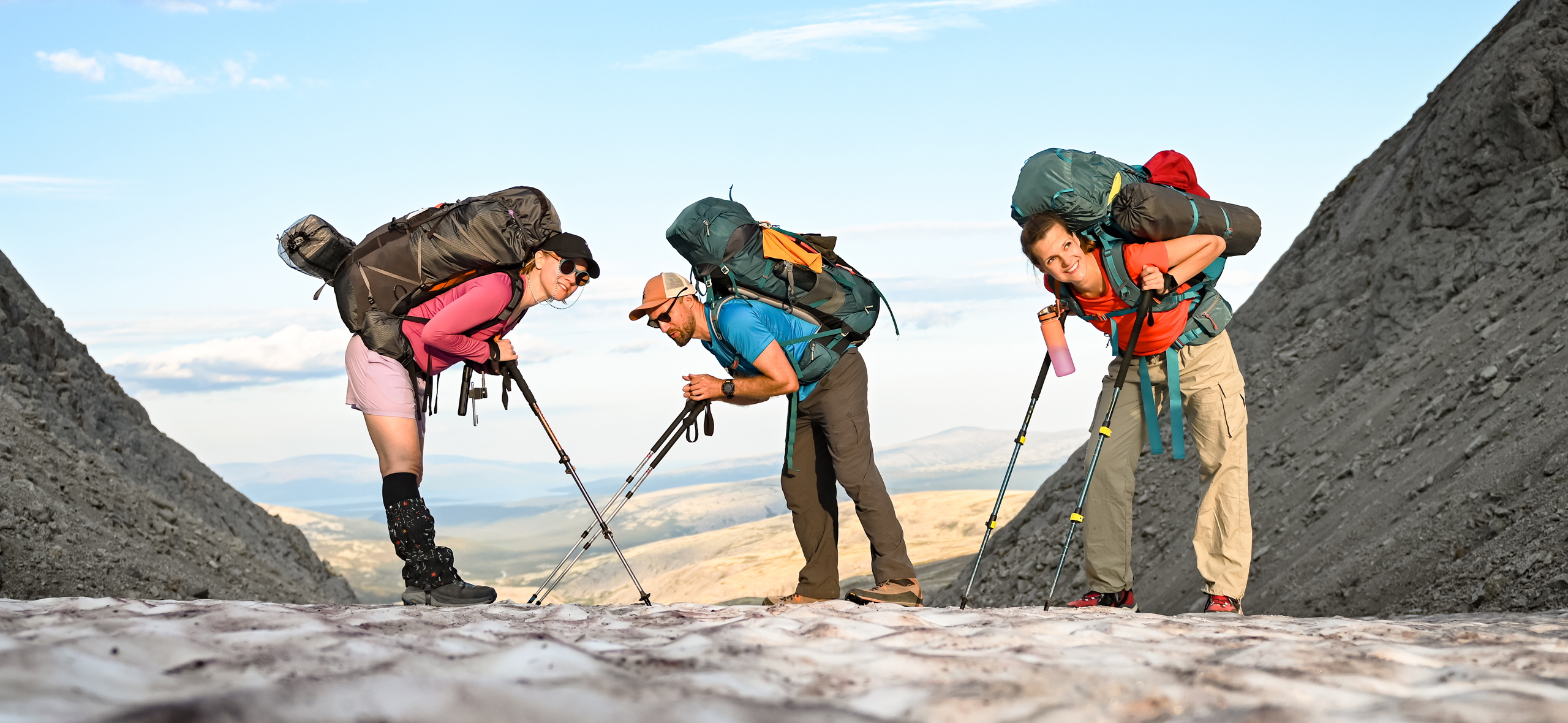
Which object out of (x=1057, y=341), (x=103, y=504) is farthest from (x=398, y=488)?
(x=103, y=504)

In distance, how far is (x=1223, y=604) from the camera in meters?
6.78

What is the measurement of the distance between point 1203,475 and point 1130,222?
6.30 ft

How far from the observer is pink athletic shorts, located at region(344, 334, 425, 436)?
21.4ft

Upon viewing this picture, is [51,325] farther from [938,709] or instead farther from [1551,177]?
[1551,177]

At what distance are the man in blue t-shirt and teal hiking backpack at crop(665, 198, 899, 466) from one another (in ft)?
0.21

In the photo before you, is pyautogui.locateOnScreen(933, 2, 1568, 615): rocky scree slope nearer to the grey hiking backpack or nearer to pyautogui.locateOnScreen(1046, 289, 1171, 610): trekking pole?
pyautogui.locateOnScreen(1046, 289, 1171, 610): trekking pole

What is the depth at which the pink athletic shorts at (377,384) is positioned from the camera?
6.52 m

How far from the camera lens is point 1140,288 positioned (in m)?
6.57

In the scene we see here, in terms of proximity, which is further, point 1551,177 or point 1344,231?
point 1344,231

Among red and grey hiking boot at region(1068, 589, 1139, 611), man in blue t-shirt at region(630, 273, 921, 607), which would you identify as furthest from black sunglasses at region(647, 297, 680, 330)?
red and grey hiking boot at region(1068, 589, 1139, 611)

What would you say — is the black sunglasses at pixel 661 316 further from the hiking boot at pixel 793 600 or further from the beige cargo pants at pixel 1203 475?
the beige cargo pants at pixel 1203 475

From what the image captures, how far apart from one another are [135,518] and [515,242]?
9145mm

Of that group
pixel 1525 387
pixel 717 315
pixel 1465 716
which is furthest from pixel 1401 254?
pixel 1465 716

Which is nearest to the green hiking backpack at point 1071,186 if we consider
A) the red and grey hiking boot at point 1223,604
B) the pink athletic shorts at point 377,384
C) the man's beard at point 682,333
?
the man's beard at point 682,333
